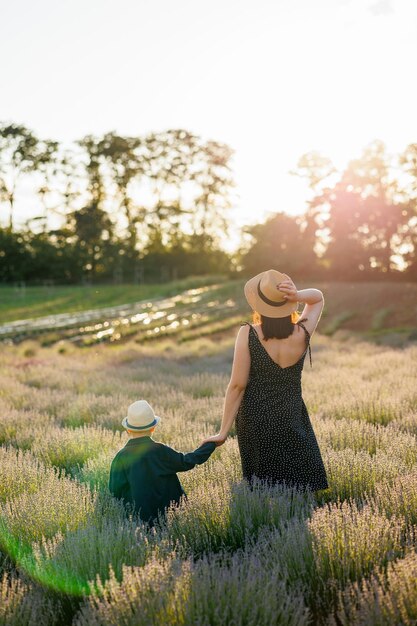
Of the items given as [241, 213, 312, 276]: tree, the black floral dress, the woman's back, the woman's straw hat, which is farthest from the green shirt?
[241, 213, 312, 276]: tree

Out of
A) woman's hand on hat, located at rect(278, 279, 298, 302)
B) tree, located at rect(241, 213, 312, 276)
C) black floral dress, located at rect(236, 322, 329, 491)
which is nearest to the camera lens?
woman's hand on hat, located at rect(278, 279, 298, 302)

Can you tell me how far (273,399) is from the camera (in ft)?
12.7

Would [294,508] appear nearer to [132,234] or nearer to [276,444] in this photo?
[276,444]

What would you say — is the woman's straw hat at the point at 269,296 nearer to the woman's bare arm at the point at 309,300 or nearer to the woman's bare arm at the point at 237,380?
the woman's bare arm at the point at 309,300

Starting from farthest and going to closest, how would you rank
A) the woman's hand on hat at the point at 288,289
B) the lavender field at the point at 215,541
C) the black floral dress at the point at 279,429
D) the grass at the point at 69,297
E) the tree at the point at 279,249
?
the tree at the point at 279,249, the grass at the point at 69,297, the black floral dress at the point at 279,429, the woman's hand on hat at the point at 288,289, the lavender field at the point at 215,541

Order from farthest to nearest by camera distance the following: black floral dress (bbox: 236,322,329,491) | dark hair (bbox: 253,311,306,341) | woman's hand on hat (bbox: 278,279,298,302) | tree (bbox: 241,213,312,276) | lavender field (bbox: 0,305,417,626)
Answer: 1. tree (bbox: 241,213,312,276)
2. black floral dress (bbox: 236,322,329,491)
3. dark hair (bbox: 253,311,306,341)
4. woman's hand on hat (bbox: 278,279,298,302)
5. lavender field (bbox: 0,305,417,626)

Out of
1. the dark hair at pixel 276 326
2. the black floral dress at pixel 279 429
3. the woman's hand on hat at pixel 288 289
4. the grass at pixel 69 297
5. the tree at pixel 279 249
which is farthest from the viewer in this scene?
→ the tree at pixel 279 249

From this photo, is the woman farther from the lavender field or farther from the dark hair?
the lavender field

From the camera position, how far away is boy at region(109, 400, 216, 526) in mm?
3689

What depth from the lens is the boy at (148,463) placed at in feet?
12.1

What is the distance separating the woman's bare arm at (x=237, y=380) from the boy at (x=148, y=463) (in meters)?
0.13

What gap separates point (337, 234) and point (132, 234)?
1994 centimetres

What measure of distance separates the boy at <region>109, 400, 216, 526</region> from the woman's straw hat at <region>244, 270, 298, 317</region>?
85 centimetres

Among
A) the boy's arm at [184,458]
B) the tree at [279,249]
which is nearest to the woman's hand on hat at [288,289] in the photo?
the boy's arm at [184,458]
